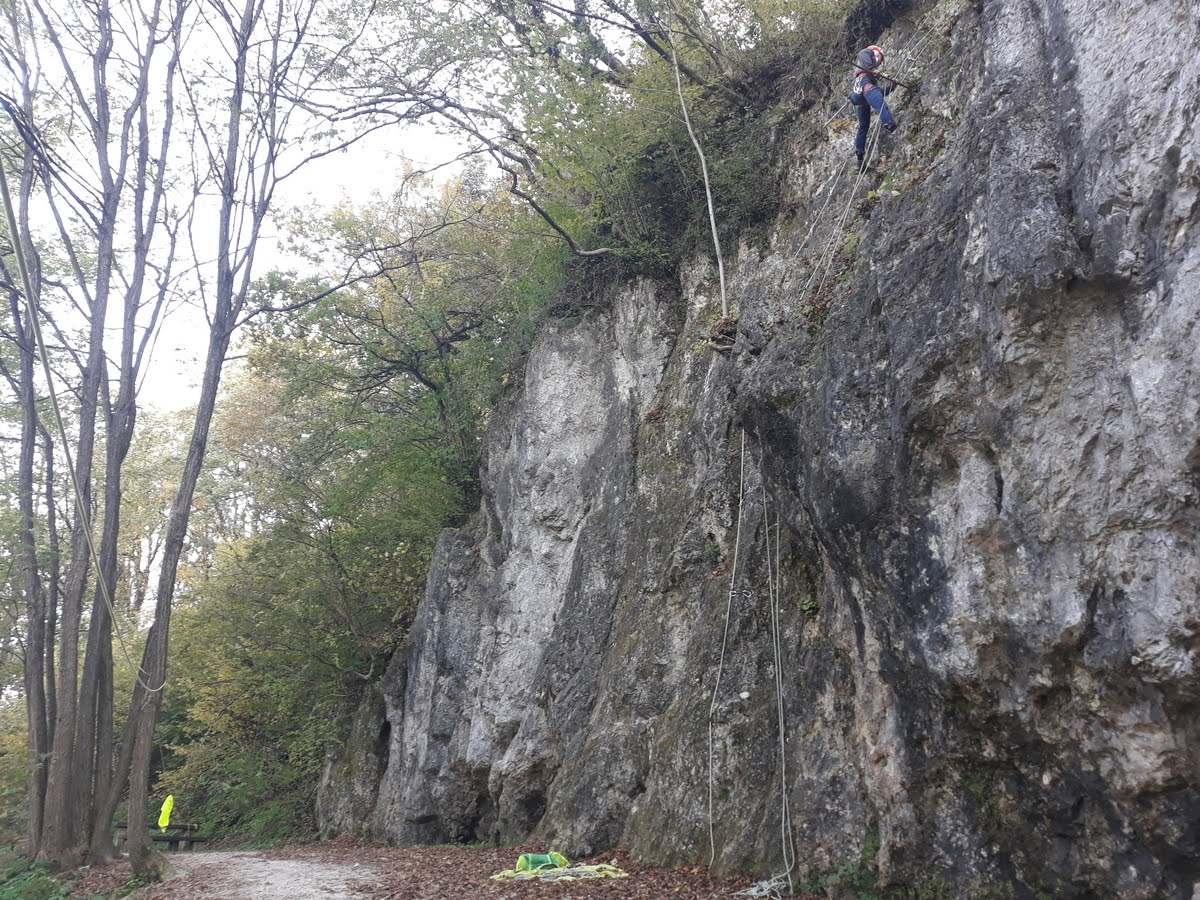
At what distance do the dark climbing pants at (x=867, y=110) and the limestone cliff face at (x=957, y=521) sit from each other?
0.78ft

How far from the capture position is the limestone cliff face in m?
4.35

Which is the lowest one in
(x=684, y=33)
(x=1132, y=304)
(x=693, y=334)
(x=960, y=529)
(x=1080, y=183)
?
(x=960, y=529)

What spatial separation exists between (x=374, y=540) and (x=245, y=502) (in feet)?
40.7

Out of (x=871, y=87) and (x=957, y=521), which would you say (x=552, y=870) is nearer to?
(x=957, y=521)

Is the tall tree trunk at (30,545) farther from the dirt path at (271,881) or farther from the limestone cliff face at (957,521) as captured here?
the limestone cliff face at (957,521)

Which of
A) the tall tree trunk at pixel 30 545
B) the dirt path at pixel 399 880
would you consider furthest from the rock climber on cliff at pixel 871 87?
the tall tree trunk at pixel 30 545

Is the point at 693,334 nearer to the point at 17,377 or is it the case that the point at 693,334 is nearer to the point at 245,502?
the point at 17,377

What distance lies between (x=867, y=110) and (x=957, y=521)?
16.5 feet

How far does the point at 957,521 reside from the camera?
527cm

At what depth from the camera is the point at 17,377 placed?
48.2ft

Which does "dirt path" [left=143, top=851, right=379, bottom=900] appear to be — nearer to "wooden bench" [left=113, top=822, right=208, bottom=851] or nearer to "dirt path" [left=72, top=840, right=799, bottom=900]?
"dirt path" [left=72, top=840, right=799, bottom=900]

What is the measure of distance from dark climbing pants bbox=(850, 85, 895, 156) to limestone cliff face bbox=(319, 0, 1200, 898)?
237 mm

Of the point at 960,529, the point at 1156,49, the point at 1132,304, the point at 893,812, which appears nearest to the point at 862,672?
the point at 893,812

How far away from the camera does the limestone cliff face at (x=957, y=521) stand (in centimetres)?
435
